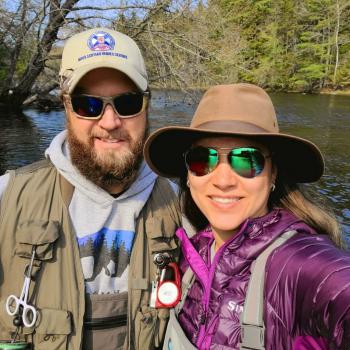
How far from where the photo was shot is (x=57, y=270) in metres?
1.82

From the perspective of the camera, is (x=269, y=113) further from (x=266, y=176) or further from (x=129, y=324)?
(x=129, y=324)

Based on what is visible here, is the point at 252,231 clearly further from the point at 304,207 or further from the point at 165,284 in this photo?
the point at 165,284

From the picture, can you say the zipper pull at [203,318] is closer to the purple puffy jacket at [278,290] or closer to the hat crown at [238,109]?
the purple puffy jacket at [278,290]

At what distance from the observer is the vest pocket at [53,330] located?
179cm

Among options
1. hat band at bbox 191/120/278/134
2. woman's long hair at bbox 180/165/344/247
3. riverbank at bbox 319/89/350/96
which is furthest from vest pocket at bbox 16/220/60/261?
riverbank at bbox 319/89/350/96

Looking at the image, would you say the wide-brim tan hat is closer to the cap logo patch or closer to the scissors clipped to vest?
the cap logo patch

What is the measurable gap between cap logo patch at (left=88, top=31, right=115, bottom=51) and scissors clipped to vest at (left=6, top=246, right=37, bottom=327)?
100cm

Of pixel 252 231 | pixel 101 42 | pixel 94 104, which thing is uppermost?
pixel 101 42

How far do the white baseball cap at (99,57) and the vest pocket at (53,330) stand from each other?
1.03 meters

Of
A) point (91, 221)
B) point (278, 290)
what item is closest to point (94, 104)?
point (91, 221)

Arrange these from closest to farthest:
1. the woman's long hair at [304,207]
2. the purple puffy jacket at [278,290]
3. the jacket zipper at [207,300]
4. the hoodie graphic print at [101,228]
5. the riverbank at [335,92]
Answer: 1. the purple puffy jacket at [278,290]
2. the jacket zipper at [207,300]
3. the woman's long hair at [304,207]
4. the hoodie graphic print at [101,228]
5. the riverbank at [335,92]

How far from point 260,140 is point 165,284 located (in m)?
0.80

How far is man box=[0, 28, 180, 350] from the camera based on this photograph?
1801mm

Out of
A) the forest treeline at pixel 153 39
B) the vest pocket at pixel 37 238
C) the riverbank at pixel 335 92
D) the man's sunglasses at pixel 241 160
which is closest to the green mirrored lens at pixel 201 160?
the man's sunglasses at pixel 241 160
